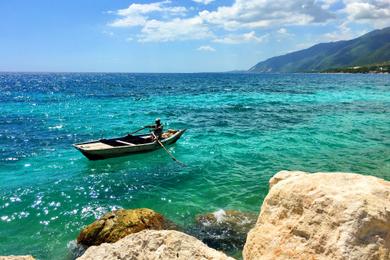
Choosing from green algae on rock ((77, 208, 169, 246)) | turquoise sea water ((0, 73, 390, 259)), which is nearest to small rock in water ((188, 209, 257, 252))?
turquoise sea water ((0, 73, 390, 259))

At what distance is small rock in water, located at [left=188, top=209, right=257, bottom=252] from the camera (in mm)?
12406

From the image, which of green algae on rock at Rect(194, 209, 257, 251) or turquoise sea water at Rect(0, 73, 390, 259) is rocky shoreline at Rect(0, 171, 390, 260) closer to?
green algae on rock at Rect(194, 209, 257, 251)

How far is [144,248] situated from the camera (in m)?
5.24

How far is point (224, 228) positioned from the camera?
44.5ft

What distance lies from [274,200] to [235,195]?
9937 mm

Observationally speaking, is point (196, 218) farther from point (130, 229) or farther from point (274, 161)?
point (274, 161)

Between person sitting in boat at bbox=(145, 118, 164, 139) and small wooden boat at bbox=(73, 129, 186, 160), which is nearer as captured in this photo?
small wooden boat at bbox=(73, 129, 186, 160)

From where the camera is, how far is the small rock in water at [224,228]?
1241 cm

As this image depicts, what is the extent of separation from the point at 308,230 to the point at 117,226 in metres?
7.02

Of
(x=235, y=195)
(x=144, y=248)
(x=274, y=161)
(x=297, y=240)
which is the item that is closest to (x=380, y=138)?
(x=274, y=161)

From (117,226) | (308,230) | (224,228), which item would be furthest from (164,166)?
(308,230)

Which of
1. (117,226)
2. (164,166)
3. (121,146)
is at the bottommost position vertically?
(164,166)

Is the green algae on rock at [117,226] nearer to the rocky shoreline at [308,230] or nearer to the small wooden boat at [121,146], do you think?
the rocky shoreline at [308,230]

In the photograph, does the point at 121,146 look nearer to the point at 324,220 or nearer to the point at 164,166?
the point at 164,166
